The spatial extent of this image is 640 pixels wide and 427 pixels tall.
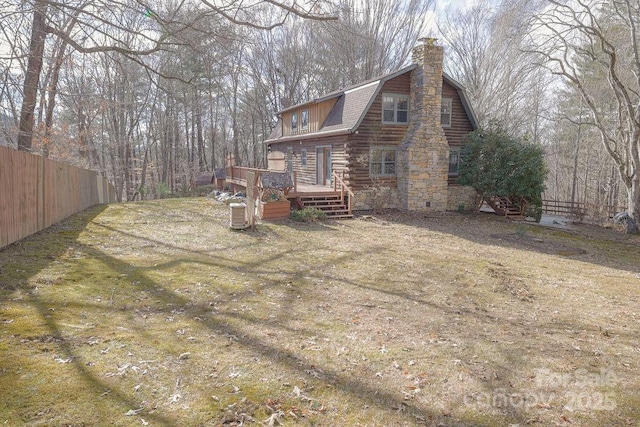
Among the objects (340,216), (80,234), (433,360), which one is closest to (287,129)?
(340,216)

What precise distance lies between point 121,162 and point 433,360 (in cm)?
2930

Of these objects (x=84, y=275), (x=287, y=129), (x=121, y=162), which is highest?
(x=287, y=129)

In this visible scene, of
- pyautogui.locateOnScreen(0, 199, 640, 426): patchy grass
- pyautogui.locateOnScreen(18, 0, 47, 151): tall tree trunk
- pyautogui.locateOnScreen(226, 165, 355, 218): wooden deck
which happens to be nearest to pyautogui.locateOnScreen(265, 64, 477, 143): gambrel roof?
pyautogui.locateOnScreen(226, 165, 355, 218): wooden deck

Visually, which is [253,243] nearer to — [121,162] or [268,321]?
[268,321]

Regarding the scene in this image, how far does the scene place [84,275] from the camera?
21.2 ft

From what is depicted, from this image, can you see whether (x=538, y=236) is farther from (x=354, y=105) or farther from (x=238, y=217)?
(x=238, y=217)

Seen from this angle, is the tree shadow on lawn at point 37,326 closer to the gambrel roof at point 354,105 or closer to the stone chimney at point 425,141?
the gambrel roof at point 354,105

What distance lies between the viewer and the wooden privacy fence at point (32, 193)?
715 centimetres

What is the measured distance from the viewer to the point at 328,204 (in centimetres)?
1575

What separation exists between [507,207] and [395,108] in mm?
7074

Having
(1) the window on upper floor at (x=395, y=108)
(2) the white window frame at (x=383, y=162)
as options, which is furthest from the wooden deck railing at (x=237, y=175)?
(1) the window on upper floor at (x=395, y=108)

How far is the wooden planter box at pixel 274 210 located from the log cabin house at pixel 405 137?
3429 mm

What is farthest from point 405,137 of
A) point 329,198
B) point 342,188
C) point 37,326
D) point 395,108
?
point 37,326

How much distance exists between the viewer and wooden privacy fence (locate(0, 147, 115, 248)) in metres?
7.15
